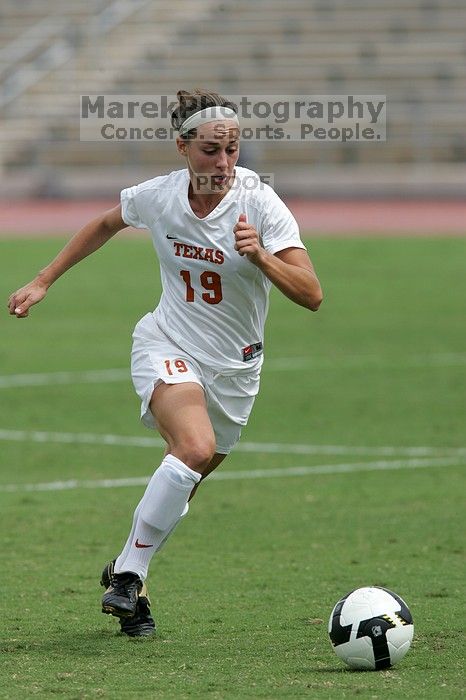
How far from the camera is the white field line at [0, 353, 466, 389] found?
1346 cm

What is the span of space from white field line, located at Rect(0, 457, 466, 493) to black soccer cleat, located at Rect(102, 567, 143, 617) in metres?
3.49

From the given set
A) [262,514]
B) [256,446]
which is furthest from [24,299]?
[256,446]

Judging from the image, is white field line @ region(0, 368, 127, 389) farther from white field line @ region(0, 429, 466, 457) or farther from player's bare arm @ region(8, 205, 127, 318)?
player's bare arm @ region(8, 205, 127, 318)

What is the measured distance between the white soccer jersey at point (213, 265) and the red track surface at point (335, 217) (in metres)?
19.7

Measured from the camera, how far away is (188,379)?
19.7 feet

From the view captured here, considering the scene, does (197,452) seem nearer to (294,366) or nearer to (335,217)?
(294,366)

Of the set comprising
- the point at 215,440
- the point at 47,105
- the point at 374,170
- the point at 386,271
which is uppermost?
the point at 47,105

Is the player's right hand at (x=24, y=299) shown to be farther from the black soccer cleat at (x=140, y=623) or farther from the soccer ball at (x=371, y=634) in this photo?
the soccer ball at (x=371, y=634)

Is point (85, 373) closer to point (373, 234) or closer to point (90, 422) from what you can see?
point (90, 422)

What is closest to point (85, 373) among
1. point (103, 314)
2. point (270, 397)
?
point (270, 397)

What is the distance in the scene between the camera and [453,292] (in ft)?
63.0

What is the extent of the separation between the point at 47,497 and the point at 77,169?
2540cm

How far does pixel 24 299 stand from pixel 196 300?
804mm

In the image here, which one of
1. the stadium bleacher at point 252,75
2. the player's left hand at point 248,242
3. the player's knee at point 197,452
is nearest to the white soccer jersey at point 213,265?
the player's left hand at point 248,242
